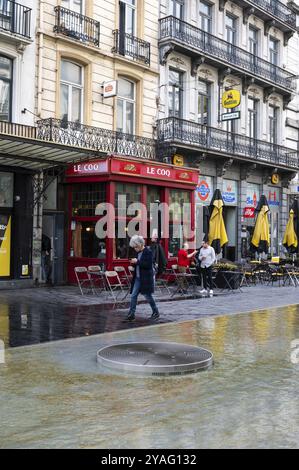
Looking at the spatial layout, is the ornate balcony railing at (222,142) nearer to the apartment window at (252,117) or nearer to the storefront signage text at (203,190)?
the apartment window at (252,117)

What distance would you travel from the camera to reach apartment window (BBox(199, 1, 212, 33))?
25.5m

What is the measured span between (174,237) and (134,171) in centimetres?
365

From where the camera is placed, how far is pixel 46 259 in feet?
60.7

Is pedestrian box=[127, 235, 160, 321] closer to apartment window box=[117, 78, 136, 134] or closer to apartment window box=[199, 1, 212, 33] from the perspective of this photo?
apartment window box=[117, 78, 136, 134]

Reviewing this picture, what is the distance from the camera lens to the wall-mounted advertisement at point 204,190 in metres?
24.7

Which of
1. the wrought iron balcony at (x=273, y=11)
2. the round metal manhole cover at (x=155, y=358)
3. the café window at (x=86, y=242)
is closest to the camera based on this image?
the round metal manhole cover at (x=155, y=358)

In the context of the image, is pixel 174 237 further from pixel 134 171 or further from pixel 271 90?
pixel 271 90

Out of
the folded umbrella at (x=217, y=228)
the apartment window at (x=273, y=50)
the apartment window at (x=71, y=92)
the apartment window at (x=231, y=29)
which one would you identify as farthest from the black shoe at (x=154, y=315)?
the apartment window at (x=273, y=50)

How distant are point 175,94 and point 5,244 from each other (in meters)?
11.2

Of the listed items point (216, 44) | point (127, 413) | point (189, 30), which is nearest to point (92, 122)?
point (189, 30)

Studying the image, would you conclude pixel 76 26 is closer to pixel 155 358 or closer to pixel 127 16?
pixel 127 16

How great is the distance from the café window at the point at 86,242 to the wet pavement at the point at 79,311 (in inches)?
65.7

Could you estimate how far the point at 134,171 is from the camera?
19.0m

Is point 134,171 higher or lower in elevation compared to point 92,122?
lower
